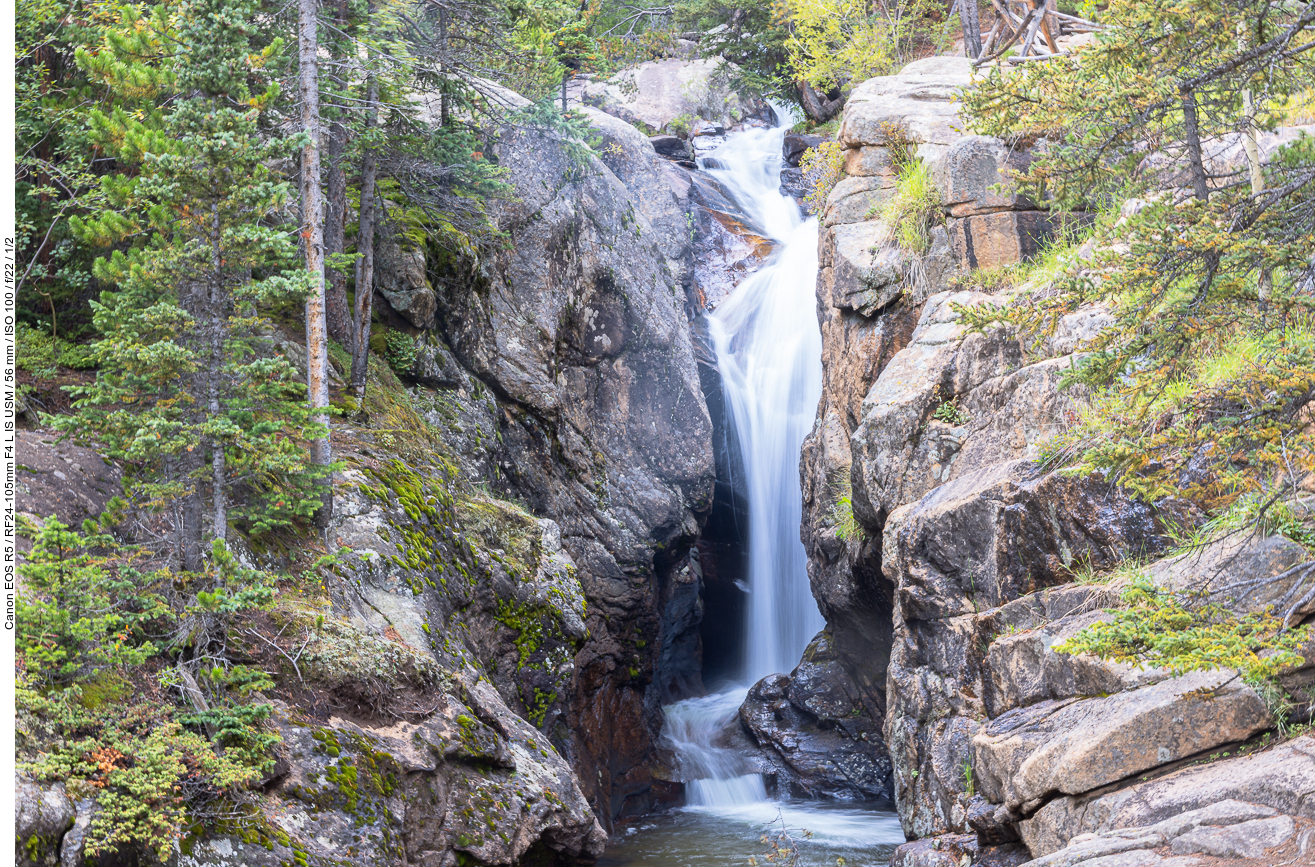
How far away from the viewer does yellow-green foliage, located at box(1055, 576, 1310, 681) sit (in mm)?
4414

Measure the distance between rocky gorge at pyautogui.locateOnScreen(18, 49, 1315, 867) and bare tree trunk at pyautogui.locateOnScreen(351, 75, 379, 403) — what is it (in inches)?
22.4

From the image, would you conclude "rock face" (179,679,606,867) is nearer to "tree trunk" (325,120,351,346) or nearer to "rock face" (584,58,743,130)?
"tree trunk" (325,120,351,346)

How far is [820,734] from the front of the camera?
16.4 meters

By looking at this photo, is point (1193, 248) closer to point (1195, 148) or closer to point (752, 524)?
point (1195, 148)

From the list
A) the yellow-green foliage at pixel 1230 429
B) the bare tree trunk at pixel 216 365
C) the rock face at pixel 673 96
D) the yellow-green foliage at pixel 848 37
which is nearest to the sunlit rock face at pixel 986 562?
the yellow-green foliage at pixel 1230 429

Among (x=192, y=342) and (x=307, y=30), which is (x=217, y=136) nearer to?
(x=192, y=342)

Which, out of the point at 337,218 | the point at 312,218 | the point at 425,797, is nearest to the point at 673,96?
the point at 337,218

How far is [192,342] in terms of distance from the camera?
24.2 ft

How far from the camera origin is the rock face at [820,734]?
15.8 metres

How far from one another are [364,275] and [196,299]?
499 cm

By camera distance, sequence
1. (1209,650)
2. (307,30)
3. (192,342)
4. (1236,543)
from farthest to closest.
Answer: (307,30), (192,342), (1236,543), (1209,650)

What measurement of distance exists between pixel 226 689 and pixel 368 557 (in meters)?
2.63

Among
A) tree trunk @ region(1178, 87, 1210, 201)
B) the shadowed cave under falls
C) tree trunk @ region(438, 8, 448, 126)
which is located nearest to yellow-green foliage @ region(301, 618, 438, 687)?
tree trunk @ region(438, 8, 448, 126)

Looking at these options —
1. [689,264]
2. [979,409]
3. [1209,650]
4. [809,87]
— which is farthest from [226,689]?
[809,87]
